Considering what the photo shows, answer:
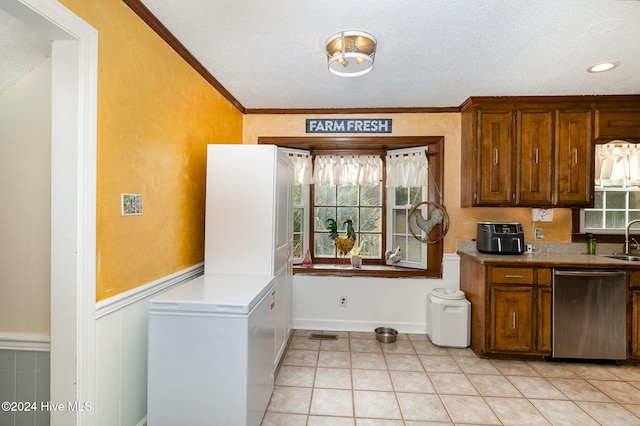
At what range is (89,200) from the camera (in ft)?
4.88

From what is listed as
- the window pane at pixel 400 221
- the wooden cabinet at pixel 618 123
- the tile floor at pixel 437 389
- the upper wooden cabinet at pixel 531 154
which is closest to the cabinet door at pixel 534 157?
the upper wooden cabinet at pixel 531 154

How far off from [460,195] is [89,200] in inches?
132

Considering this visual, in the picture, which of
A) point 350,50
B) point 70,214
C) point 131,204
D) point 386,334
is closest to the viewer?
point 70,214

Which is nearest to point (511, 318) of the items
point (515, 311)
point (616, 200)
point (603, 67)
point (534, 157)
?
point (515, 311)

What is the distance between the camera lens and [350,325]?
144 inches

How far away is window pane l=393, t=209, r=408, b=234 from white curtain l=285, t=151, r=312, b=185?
1164 millimetres

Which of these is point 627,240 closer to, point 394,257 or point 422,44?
point 394,257

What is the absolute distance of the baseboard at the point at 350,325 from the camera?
359 cm

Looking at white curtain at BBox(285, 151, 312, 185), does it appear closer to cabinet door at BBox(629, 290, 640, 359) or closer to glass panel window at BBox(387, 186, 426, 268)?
glass panel window at BBox(387, 186, 426, 268)

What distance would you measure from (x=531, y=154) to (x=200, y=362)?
345 cm

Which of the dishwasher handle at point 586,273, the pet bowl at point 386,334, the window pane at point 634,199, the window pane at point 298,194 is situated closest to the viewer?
the dishwasher handle at point 586,273

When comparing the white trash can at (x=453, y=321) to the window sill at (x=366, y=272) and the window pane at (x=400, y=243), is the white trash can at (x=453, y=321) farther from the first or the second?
the window pane at (x=400, y=243)

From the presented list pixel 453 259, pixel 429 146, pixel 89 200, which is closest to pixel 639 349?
pixel 453 259

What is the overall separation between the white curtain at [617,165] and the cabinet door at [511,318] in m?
1.70
